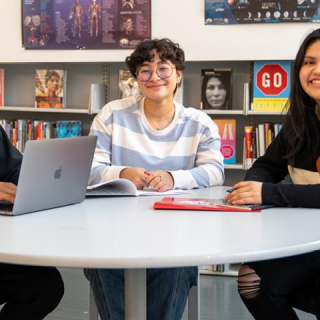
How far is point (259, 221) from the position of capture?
1.49 meters

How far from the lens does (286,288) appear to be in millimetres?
1633

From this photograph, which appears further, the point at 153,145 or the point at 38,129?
the point at 38,129

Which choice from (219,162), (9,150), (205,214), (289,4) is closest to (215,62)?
(289,4)

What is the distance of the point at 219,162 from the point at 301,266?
74 centimetres

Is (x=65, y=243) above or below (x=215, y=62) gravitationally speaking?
below

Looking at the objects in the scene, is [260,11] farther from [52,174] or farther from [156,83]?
[52,174]

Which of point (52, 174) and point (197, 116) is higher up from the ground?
point (197, 116)

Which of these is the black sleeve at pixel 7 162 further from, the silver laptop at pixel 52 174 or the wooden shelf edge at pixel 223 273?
the wooden shelf edge at pixel 223 273

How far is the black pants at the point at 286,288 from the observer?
1624mm

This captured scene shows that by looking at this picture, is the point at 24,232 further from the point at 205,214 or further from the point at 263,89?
the point at 263,89

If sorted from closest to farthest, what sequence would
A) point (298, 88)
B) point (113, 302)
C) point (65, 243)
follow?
point (65, 243)
point (113, 302)
point (298, 88)

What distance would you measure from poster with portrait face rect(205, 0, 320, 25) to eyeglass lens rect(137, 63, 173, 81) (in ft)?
4.66

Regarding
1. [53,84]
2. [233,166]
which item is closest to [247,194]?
[233,166]

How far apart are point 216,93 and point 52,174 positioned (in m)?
2.56
